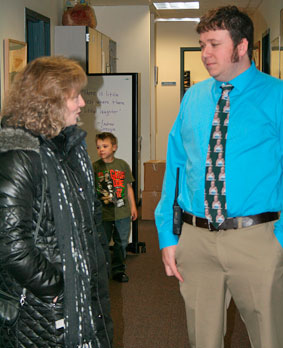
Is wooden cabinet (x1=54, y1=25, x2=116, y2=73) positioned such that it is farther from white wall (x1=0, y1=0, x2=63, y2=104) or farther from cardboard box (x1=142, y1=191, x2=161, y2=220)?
Answer: cardboard box (x1=142, y1=191, x2=161, y2=220)

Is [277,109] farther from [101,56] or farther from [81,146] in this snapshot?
[101,56]

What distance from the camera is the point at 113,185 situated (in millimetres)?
4344

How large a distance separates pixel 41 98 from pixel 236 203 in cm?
79

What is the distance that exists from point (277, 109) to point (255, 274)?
0.61m

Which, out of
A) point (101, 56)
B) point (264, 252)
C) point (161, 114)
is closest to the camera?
point (264, 252)

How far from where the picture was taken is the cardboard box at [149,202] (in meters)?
6.68

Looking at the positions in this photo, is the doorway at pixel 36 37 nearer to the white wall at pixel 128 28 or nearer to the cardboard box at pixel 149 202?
the white wall at pixel 128 28

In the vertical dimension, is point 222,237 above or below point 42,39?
below

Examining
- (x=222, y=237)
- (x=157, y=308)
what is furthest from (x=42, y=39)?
(x=222, y=237)

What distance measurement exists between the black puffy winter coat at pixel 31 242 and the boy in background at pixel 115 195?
2516 millimetres

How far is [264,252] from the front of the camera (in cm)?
186

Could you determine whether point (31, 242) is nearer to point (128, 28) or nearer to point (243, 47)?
point (243, 47)

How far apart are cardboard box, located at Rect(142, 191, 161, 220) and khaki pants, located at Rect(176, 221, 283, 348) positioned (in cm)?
464

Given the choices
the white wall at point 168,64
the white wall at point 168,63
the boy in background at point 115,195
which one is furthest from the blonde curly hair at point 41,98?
the white wall at point 168,64
